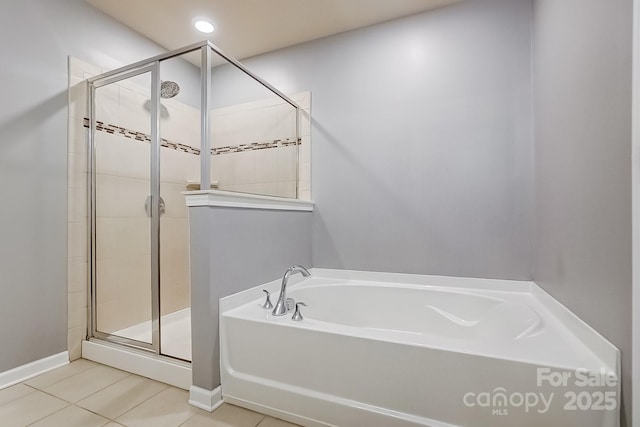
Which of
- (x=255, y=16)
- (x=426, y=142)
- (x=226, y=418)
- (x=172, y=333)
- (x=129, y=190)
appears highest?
(x=255, y=16)

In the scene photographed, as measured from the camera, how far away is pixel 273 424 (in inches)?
56.2

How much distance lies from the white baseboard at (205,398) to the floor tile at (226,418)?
1.1 inches

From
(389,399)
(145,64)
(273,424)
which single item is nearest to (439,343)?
(389,399)

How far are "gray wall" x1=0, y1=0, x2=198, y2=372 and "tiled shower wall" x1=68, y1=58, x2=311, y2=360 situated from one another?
7 centimetres

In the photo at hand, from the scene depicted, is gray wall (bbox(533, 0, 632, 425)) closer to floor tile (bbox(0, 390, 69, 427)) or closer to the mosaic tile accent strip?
the mosaic tile accent strip

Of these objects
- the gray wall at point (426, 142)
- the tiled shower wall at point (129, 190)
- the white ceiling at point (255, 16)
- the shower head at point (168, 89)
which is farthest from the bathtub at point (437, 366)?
the white ceiling at point (255, 16)

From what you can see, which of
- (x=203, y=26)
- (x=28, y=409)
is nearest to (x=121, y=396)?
(x=28, y=409)

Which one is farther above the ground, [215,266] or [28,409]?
[215,266]

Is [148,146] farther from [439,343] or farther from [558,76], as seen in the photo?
[558,76]

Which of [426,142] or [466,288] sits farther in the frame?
[426,142]

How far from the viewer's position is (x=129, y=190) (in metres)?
2.19

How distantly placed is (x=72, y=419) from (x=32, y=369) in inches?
25.9

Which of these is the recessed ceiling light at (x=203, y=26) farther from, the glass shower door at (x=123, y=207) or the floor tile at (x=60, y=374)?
the floor tile at (x=60, y=374)

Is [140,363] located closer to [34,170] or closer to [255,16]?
[34,170]
